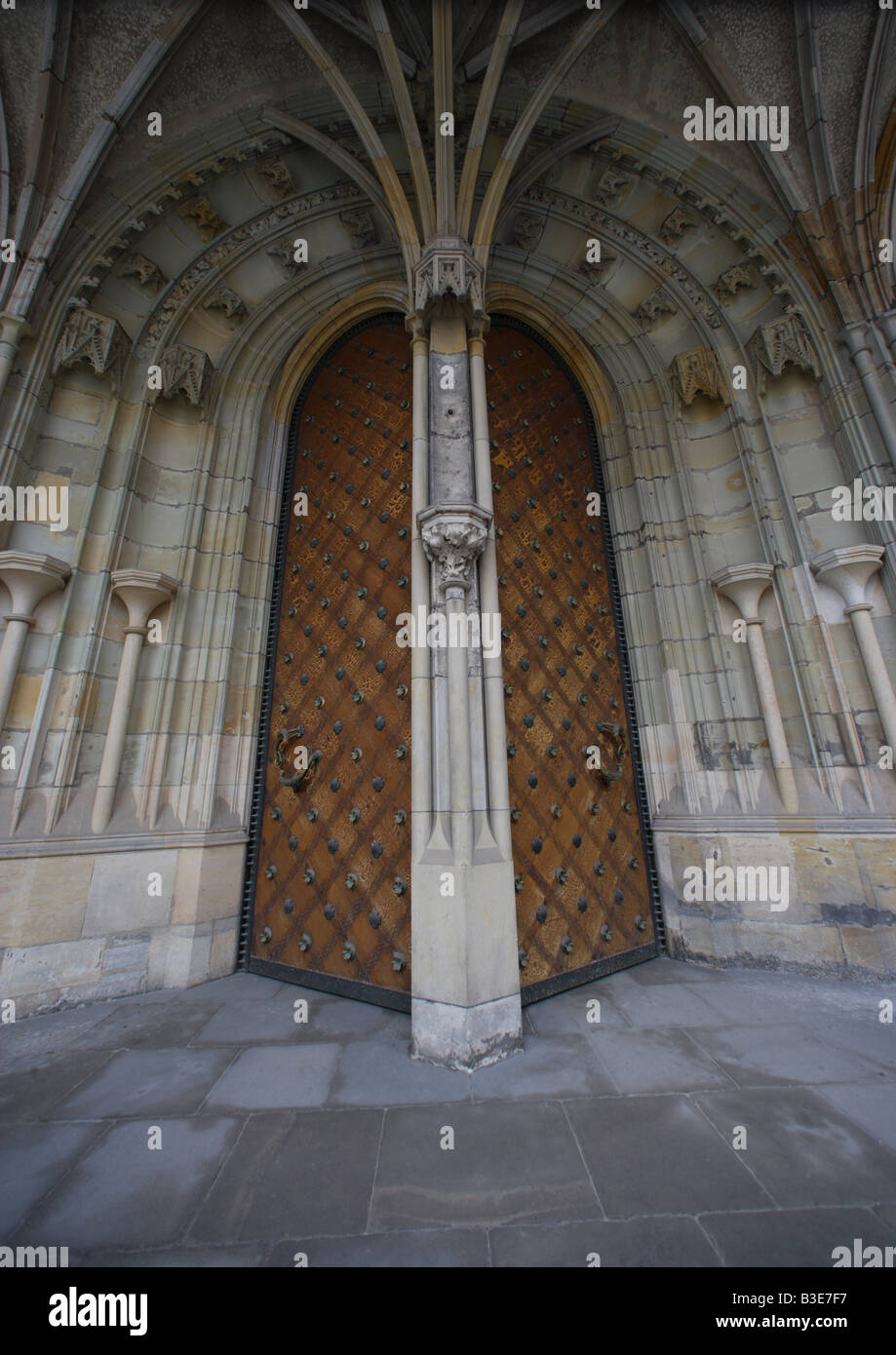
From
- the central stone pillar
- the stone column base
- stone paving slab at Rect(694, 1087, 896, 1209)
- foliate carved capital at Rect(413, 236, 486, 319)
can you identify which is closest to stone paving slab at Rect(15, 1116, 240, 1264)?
the stone column base

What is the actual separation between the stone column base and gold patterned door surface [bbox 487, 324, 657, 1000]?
72 cm

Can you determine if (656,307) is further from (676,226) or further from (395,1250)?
(395,1250)

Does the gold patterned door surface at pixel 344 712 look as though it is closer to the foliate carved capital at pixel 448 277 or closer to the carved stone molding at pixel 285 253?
the foliate carved capital at pixel 448 277

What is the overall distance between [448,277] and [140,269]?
10.3 feet

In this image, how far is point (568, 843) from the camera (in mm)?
3924

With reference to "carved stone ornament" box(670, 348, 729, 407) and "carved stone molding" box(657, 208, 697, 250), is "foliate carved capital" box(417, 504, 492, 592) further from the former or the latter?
"carved stone molding" box(657, 208, 697, 250)

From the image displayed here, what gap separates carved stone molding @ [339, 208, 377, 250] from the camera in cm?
542

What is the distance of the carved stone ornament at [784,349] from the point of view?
15.3 feet

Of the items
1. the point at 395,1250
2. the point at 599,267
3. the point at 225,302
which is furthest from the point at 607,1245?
the point at 599,267

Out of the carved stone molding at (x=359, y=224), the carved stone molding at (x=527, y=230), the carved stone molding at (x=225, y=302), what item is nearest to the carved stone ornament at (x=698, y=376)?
the carved stone molding at (x=527, y=230)

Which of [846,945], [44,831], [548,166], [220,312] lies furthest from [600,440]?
[44,831]

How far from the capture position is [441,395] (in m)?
3.76

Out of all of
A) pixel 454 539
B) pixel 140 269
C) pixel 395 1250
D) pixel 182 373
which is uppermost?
pixel 140 269

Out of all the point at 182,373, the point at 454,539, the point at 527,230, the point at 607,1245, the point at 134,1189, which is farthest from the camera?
the point at 527,230
